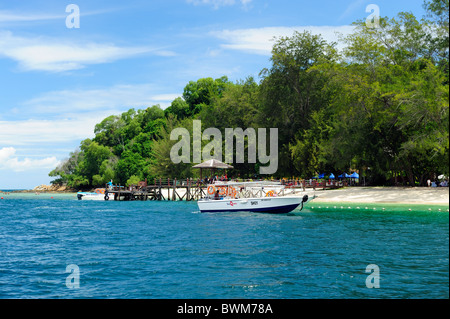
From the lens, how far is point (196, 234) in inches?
987

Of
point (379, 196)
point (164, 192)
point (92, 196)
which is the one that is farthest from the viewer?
point (92, 196)

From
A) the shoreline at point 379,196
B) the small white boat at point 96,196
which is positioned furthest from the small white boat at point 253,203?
the small white boat at point 96,196

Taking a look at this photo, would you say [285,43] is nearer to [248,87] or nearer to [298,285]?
[248,87]

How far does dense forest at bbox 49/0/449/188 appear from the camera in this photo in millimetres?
42188

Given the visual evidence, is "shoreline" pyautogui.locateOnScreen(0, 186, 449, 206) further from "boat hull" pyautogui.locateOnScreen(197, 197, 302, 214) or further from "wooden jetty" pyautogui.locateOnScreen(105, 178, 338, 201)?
"wooden jetty" pyautogui.locateOnScreen(105, 178, 338, 201)

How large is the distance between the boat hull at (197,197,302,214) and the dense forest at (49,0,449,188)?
40.1ft

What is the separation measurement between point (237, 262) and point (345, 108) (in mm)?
39838

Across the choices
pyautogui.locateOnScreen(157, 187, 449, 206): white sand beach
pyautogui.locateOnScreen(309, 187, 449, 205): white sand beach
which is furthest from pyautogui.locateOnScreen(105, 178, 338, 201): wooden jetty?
pyautogui.locateOnScreen(309, 187, 449, 205): white sand beach

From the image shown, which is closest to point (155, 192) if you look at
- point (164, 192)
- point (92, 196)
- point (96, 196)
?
point (164, 192)

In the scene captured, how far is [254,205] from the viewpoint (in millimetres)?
37906

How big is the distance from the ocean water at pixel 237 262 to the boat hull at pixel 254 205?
8501 mm

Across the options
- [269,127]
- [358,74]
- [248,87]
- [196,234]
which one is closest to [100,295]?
[196,234]

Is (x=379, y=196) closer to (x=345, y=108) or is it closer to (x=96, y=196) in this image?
(x=345, y=108)

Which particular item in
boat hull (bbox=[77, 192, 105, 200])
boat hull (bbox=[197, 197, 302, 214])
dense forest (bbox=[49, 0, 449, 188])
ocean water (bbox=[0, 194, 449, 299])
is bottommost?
boat hull (bbox=[77, 192, 105, 200])
